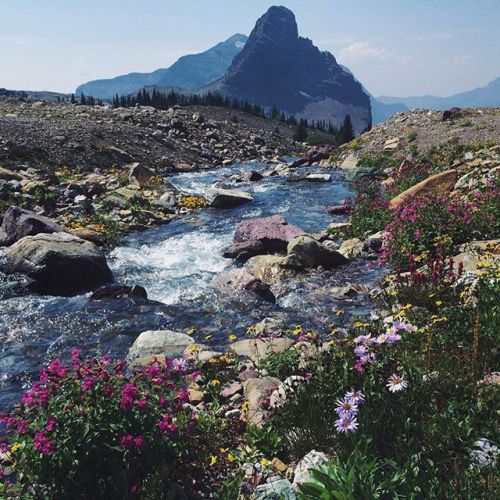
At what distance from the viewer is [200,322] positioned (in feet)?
30.8

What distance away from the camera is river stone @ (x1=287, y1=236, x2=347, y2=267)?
12.4 metres

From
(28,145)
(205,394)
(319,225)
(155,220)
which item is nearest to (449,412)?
(205,394)

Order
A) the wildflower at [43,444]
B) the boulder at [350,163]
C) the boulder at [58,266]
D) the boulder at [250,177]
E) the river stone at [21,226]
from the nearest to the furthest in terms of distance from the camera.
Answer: the wildflower at [43,444] < the boulder at [58,266] < the river stone at [21,226] < the boulder at [250,177] < the boulder at [350,163]

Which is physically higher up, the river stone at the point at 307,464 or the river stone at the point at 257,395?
the river stone at the point at 307,464

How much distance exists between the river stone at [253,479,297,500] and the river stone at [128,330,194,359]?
150 inches

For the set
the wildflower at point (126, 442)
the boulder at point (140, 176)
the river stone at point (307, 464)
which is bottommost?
the river stone at point (307, 464)

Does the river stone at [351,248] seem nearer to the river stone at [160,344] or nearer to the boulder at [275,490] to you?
the river stone at [160,344]

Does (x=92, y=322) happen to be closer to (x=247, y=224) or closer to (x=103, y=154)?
(x=247, y=224)

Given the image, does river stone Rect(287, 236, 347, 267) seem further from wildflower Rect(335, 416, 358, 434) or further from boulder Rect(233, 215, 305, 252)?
wildflower Rect(335, 416, 358, 434)

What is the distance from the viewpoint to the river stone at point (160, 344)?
299 inches

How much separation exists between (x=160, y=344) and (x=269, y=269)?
16.8 ft

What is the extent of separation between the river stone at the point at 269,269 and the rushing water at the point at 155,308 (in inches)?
19.7

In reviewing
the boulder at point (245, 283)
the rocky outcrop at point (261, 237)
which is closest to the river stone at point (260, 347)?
the boulder at point (245, 283)

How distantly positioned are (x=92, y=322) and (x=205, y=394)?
4262 millimetres
